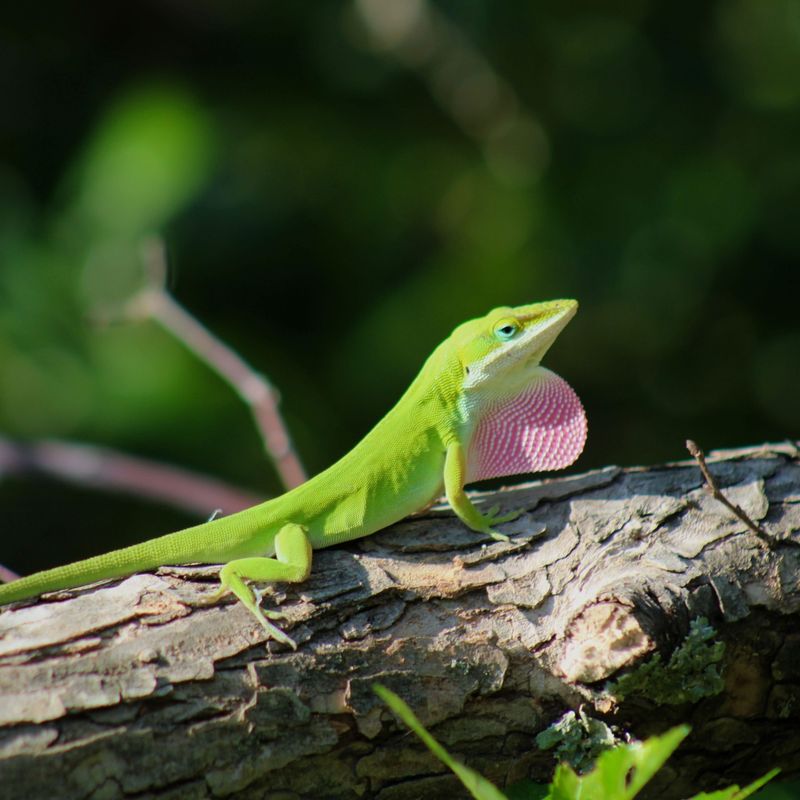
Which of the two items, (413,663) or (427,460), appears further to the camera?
(427,460)

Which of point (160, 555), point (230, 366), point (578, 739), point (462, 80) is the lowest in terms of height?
point (578, 739)

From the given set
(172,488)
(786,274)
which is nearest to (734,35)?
(786,274)

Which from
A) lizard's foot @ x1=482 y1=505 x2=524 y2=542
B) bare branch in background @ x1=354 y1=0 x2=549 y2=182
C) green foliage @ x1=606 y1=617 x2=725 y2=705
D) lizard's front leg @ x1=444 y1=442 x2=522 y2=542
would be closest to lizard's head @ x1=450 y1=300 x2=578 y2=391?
lizard's front leg @ x1=444 y1=442 x2=522 y2=542

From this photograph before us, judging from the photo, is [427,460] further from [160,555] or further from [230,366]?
[230,366]

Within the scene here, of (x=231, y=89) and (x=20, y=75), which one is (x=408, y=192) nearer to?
(x=231, y=89)

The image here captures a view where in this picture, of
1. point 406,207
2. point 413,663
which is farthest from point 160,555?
point 406,207

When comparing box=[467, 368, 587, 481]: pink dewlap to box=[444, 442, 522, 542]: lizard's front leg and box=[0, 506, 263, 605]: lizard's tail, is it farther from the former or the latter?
box=[0, 506, 263, 605]: lizard's tail
